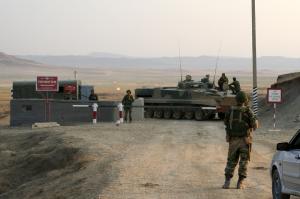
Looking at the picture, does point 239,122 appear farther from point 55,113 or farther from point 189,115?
point 189,115

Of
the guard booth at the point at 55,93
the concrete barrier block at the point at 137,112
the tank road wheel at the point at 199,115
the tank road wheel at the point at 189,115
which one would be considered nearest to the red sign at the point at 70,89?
the guard booth at the point at 55,93

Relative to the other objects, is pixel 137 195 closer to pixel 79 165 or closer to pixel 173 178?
pixel 173 178

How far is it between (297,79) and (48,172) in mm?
27593

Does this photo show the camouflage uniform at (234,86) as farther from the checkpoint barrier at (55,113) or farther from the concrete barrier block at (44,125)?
the concrete barrier block at (44,125)

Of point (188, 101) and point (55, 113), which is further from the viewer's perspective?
point (188, 101)

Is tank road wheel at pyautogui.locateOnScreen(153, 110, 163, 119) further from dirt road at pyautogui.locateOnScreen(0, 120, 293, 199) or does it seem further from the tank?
dirt road at pyautogui.locateOnScreen(0, 120, 293, 199)

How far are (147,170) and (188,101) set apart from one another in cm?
2517

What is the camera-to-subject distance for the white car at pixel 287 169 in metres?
9.88

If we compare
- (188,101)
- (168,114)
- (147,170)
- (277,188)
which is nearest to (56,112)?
(168,114)

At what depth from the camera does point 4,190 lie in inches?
677

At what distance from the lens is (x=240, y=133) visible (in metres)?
12.6

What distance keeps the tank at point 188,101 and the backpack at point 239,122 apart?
24861 mm

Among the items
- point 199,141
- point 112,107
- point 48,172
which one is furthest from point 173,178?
point 112,107

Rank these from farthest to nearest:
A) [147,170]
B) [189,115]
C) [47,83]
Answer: [189,115]
[47,83]
[147,170]
